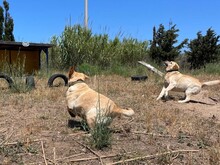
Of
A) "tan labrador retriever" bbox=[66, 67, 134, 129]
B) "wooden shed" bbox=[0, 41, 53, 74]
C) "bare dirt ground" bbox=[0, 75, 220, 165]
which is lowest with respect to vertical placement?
"bare dirt ground" bbox=[0, 75, 220, 165]

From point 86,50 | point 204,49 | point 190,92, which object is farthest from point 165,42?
point 190,92

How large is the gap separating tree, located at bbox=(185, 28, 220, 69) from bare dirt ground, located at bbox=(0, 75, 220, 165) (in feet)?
55.2

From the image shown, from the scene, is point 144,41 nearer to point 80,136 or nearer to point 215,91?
point 215,91

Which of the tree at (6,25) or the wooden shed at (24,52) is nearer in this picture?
the wooden shed at (24,52)

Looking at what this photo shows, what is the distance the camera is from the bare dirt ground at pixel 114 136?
14.0 feet

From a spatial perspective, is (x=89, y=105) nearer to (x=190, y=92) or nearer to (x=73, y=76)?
(x=73, y=76)

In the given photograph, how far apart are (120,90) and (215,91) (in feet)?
11.4

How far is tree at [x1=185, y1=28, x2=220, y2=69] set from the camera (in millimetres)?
24562

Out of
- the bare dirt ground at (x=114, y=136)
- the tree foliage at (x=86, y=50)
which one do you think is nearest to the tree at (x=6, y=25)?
the tree foliage at (x=86, y=50)

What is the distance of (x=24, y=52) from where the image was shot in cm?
1723

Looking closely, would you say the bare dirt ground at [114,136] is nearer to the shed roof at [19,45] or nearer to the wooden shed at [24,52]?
the shed roof at [19,45]

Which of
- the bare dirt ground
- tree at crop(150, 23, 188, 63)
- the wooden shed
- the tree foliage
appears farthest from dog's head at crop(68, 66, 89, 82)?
tree at crop(150, 23, 188, 63)

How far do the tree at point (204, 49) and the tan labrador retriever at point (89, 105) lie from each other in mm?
20051

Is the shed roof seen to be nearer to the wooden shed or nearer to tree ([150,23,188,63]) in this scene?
the wooden shed
